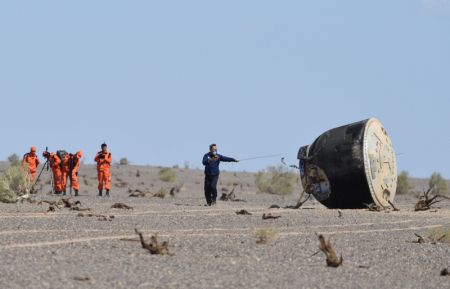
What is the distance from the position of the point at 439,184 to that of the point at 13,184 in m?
28.6

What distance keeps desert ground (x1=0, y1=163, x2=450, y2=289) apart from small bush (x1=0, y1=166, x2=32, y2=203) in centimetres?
507

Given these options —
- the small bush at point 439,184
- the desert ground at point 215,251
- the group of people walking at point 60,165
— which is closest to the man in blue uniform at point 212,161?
the desert ground at point 215,251

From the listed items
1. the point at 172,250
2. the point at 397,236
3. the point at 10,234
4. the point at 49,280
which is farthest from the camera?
the point at 397,236

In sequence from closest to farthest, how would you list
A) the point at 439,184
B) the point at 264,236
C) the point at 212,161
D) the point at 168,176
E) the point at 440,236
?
the point at 264,236
the point at 440,236
the point at 212,161
the point at 439,184
the point at 168,176

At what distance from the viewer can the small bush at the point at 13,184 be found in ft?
95.7

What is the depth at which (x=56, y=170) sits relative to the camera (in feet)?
114

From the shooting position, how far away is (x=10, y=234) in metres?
17.0

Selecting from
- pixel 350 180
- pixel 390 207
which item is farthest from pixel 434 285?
pixel 390 207

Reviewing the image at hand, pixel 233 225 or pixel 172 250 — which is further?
pixel 233 225

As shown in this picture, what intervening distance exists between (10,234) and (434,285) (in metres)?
7.02

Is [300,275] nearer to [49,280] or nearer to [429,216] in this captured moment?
[49,280]

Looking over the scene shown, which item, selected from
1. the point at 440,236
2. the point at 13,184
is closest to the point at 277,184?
the point at 13,184

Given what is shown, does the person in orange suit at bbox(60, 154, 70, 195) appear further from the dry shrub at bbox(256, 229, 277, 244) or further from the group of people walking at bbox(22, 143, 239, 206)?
the dry shrub at bbox(256, 229, 277, 244)

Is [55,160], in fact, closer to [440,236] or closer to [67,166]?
[67,166]
